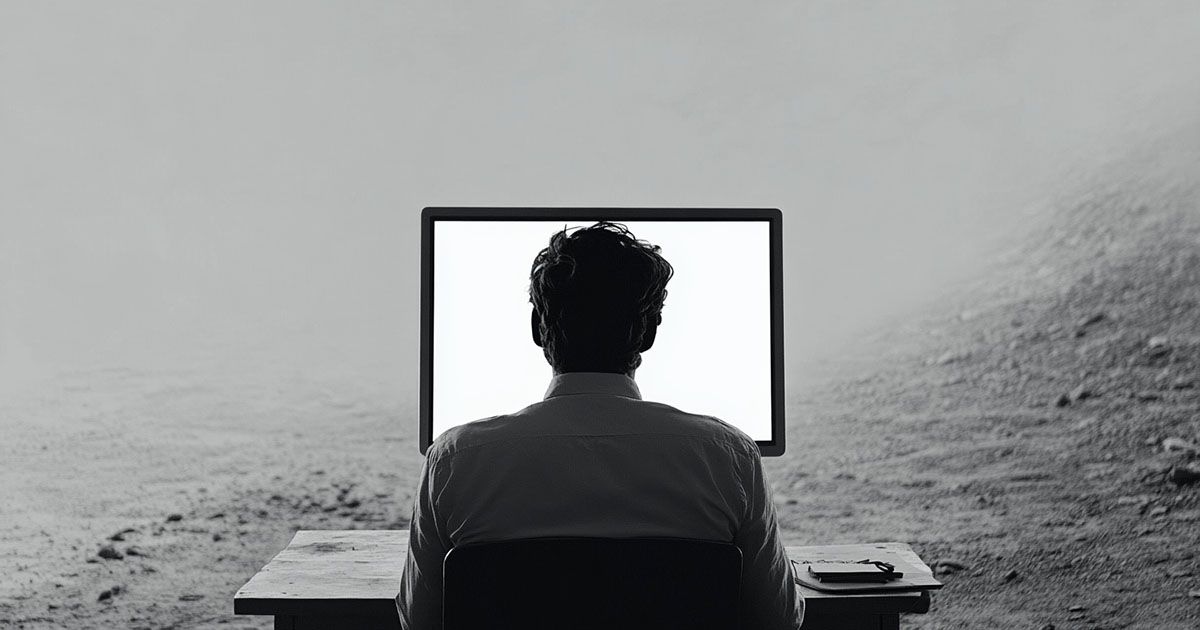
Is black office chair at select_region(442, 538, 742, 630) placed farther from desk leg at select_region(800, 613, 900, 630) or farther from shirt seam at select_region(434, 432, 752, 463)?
desk leg at select_region(800, 613, 900, 630)

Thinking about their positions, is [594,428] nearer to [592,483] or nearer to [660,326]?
[592,483]

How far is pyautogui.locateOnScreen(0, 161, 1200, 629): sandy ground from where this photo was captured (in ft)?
10.7

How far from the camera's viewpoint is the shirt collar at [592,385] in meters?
1.10

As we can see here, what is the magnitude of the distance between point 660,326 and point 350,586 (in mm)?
588

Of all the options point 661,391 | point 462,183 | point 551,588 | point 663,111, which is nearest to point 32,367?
point 462,183

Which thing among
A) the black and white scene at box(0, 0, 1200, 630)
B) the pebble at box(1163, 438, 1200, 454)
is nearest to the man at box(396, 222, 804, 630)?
the black and white scene at box(0, 0, 1200, 630)

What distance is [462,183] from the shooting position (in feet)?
11.5

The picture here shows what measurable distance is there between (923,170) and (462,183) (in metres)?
1.56

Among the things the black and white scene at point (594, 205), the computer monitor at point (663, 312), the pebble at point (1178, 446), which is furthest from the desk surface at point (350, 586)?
the pebble at point (1178, 446)

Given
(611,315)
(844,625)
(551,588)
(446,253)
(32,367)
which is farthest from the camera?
(32,367)

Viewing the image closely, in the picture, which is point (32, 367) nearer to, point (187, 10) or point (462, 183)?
point (187, 10)

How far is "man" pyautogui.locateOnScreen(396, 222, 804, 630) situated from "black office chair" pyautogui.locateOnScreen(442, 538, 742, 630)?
8cm

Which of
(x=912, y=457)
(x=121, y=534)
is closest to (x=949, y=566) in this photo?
(x=912, y=457)

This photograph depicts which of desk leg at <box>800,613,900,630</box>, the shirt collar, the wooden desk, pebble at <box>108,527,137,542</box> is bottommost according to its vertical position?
pebble at <box>108,527,137,542</box>
